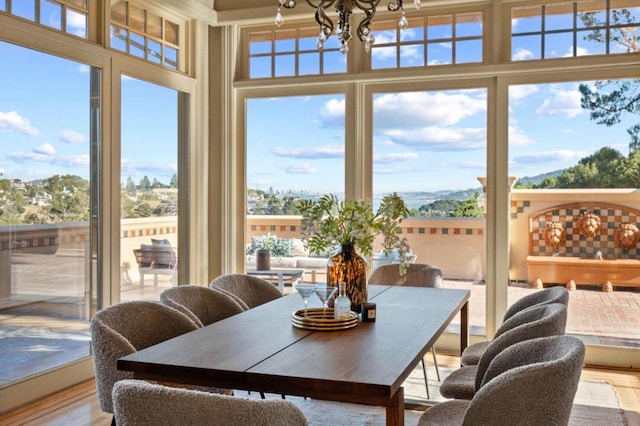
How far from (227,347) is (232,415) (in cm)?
82

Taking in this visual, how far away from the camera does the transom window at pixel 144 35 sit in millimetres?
4824

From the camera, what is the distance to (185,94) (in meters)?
5.66

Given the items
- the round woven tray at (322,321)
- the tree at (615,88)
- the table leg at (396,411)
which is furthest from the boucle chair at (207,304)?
the tree at (615,88)

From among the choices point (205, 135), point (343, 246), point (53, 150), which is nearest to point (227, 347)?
point (343, 246)

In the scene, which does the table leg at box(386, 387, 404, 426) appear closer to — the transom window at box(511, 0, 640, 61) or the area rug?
the area rug

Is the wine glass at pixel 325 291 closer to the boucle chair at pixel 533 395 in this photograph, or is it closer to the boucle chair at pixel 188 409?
the boucle chair at pixel 533 395

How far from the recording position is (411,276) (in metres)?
4.55

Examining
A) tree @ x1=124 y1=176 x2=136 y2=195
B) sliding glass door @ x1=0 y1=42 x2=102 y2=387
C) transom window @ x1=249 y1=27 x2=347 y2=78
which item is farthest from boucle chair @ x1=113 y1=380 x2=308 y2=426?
transom window @ x1=249 y1=27 x2=347 y2=78

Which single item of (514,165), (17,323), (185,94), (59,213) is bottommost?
(17,323)

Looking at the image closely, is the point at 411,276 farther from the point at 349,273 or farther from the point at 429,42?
the point at 429,42

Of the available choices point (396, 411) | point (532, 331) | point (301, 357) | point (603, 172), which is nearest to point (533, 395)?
point (396, 411)

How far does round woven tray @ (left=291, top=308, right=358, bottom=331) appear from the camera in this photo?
2.75m

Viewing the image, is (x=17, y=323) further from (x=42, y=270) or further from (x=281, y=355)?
(x=281, y=355)

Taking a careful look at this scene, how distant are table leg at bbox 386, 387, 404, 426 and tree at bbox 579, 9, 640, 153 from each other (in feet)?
12.1
